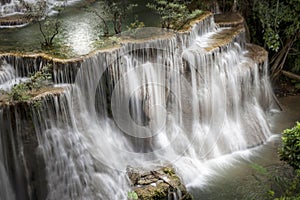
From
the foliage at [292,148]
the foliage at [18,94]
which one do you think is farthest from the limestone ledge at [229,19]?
the foliage at [18,94]

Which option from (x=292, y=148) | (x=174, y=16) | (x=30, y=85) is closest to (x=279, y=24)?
(x=174, y=16)

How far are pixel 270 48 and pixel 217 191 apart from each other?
6975 millimetres

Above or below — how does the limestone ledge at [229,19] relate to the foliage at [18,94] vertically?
above

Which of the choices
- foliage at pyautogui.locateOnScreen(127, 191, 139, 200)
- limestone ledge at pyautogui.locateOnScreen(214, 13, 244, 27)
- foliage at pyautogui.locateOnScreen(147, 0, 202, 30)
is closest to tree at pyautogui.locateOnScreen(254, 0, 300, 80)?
limestone ledge at pyautogui.locateOnScreen(214, 13, 244, 27)

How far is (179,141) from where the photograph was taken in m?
10.7

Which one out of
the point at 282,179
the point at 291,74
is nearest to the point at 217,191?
the point at 282,179

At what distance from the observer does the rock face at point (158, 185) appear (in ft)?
26.3

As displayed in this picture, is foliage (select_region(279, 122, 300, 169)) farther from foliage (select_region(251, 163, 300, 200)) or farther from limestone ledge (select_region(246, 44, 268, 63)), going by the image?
limestone ledge (select_region(246, 44, 268, 63))

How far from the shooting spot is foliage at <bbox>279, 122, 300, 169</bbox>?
8.17 metres

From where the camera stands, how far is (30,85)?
830 centimetres

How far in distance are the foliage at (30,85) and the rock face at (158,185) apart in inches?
102

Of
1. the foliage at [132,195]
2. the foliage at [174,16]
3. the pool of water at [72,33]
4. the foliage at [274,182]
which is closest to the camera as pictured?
the foliage at [132,195]

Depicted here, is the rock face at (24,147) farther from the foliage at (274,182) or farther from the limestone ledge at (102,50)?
the foliage at (274,182)

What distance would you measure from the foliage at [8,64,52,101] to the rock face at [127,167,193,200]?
2582 mm
